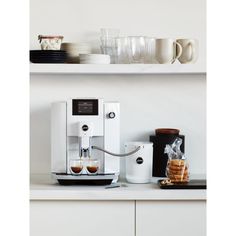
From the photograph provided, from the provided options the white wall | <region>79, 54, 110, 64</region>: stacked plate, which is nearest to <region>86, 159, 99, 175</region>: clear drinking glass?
the white wall

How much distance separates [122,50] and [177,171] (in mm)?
694

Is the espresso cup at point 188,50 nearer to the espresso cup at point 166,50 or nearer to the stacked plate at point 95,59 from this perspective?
the espresso cup at point 166,50

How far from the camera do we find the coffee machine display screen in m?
2.81

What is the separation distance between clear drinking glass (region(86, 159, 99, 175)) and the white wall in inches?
15.6

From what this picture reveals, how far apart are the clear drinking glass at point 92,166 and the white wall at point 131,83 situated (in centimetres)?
40

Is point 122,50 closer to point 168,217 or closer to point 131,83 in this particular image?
point 131,83

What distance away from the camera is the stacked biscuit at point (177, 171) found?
2766 millimetres

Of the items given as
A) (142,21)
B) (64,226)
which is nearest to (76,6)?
(142,21)

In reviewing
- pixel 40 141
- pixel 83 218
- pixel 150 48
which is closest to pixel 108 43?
pixel 150 48

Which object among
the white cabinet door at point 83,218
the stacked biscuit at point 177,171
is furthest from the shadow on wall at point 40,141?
the stacked biscuit at point 177,171

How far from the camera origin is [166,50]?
289 cm

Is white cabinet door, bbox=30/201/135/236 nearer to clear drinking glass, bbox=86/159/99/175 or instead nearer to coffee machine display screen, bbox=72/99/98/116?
clear drinking glass, bbox=86/159/99/175

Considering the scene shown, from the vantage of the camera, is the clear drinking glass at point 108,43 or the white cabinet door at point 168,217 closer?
the white cabinet door at point 168,217
